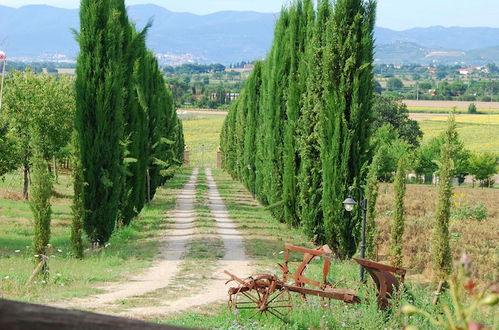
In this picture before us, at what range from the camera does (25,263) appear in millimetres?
15961

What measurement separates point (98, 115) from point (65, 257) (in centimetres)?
363

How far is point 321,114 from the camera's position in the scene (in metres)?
18.3

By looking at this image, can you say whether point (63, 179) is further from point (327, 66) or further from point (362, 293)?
point (362, 293)

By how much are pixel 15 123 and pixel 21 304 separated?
1289 inches

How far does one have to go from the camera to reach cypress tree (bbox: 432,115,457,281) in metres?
14.0

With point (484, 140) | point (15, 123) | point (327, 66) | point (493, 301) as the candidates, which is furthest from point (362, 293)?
point (484, 140)

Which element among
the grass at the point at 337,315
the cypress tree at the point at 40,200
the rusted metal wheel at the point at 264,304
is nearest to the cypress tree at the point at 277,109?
the grass at the point at 337,315

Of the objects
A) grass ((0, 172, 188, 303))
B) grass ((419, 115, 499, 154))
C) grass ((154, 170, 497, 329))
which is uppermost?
grass ((154, 170, 497, 329))

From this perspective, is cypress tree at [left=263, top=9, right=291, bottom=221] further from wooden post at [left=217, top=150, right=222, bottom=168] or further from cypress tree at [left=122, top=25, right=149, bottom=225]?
wooden post at [left=217, top=150, right=222, bottom=168]

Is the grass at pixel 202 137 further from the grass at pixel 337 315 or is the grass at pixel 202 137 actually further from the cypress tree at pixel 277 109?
the grass at pixel 337 315

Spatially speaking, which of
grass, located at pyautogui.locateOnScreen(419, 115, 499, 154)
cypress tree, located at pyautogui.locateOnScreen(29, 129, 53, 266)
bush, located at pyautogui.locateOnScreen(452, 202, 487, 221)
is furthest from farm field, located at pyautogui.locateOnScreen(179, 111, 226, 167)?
cypress tree, located at pyautogui.locateOnScreen(29, 129, 53, 266)

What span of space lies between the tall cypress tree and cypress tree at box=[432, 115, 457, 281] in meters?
8.17

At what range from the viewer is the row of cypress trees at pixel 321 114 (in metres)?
17.4

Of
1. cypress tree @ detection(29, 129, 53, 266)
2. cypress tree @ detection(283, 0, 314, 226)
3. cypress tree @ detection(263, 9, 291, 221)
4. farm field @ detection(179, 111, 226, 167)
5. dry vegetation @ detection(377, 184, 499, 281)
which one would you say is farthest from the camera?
farm field @ detection(179, 111, 226, 167)
